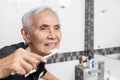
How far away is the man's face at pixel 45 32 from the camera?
0.89 m

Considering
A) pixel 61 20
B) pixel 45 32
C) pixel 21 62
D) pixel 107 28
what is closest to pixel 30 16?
pixel 45 32

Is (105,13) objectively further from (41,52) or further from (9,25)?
(41,52)

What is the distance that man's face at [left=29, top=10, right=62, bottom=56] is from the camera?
887 mm

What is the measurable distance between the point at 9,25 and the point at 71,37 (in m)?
0.57

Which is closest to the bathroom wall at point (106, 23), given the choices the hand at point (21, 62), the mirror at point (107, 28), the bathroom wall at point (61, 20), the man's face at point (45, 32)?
the mirror at point (107, 28)

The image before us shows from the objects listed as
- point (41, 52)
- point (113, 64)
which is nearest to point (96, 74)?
point (113, 64)

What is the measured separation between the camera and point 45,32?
0.90 meters

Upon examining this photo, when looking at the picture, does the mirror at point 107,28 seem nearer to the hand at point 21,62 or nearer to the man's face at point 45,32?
the man's face at point 45,32

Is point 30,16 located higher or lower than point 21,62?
higher

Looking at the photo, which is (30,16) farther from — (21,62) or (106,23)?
(106,23)

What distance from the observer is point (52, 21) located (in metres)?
0.90

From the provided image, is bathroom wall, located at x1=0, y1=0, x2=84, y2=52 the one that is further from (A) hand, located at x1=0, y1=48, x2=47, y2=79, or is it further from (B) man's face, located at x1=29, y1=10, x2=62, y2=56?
(A) hand, located at x1=0, y1=48, x2=47, y2=79

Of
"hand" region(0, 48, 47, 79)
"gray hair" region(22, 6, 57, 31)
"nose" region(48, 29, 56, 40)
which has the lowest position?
"hand" region(0, 48, 47, 79)

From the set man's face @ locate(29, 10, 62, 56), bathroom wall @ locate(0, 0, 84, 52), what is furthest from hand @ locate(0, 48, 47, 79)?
bathroom wall @ locate(0, 0, 84, 52)
